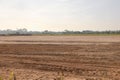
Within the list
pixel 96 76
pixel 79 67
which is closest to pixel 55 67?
pixel 79 67

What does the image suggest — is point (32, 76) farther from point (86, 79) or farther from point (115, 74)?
point (115, 74)

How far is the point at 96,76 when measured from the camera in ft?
36.3

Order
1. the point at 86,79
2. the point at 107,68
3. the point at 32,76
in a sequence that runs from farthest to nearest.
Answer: the point at 107,68
the point at 32,76
the point at 86,79

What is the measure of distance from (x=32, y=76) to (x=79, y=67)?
10.6 feet

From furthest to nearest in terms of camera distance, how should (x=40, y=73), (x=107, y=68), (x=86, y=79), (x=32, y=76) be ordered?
(x=107, y=68) < (x=40, y=73) < (x=32, y=76) < (x=86, y=79)

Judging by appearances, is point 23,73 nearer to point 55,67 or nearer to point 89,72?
point 55,67

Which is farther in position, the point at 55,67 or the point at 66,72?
the point at 55,67

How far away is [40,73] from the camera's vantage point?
11992mm

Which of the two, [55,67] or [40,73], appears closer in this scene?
[40,73]

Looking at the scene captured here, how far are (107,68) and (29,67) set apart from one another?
4.18 meters

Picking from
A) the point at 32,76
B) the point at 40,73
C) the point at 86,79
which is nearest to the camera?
the point at 86,79

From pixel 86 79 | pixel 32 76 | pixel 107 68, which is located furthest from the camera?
pixel 107 68

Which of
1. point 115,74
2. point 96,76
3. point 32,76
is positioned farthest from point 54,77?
point 115,74

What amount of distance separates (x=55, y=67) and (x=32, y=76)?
2.57 meters
